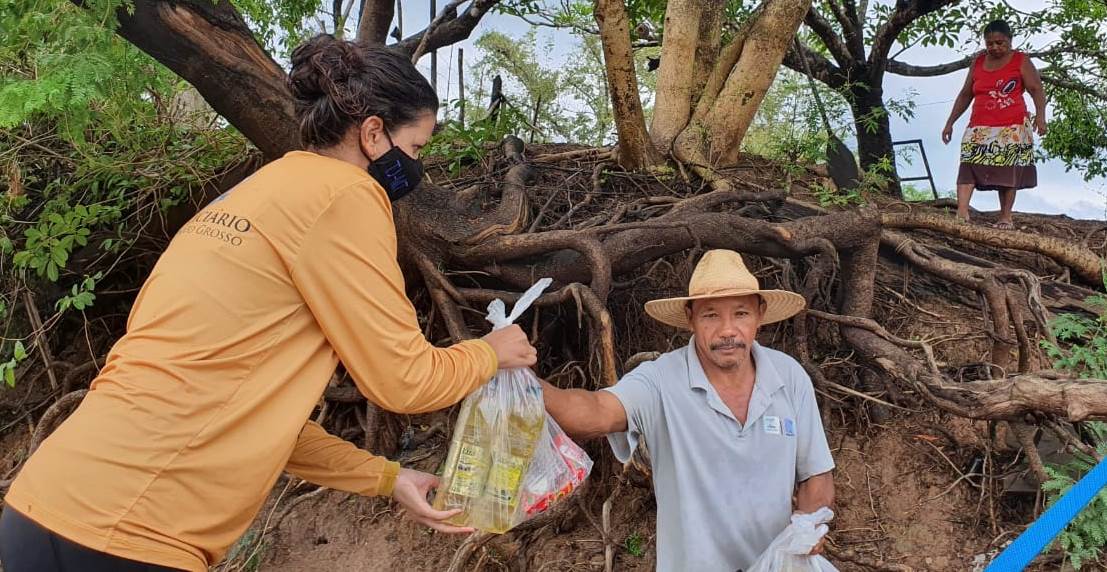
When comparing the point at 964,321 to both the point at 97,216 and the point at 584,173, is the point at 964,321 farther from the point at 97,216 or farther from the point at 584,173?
the point at 97,216

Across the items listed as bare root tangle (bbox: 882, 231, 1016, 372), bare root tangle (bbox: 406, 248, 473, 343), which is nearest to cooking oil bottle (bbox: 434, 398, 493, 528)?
bare root tangle (bbox: 406, 248, 473, 343)

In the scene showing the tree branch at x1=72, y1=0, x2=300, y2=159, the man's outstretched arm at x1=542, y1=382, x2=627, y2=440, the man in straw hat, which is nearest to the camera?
the man's outstretched arm at x1=542, y1=382, x2=627, y2=440

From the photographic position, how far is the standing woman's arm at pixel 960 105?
239 inches

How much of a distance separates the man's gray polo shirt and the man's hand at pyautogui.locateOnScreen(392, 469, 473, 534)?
613mm

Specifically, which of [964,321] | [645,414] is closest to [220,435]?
[645,414]

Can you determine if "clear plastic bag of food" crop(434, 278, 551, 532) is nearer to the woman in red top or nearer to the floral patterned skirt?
the woman in red top

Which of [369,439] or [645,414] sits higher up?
[645,414]

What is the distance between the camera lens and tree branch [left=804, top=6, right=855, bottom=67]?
25.6 ft

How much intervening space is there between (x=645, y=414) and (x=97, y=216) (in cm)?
374

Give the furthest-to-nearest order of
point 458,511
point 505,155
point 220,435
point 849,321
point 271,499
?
1. point 505,155
2. point 271,499
3. point 849,321
4. point 458,511
5. point 220,435

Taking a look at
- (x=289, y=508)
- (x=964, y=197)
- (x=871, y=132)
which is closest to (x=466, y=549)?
(x=289, y=508)

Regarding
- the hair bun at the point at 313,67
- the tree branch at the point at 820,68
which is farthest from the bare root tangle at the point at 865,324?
the tree branch at the point at 820,68

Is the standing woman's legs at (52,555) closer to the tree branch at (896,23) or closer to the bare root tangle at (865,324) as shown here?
the bare root tangle at (865,324)

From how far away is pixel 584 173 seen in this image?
525 centimetres
